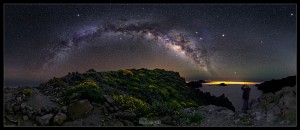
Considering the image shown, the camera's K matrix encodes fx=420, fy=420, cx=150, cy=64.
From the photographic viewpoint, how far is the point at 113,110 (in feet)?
56.2

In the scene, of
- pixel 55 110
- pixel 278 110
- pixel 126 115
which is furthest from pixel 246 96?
pixel 55 110

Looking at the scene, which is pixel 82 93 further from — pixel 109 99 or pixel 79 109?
pixel 109 99

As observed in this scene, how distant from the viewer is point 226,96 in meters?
18.7

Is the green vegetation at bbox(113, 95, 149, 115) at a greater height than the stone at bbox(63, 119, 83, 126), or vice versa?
the green vegetation at bbox(113, 95, 149, 115)

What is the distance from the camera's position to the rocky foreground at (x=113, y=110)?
16.6 metres

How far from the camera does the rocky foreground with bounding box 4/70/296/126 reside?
16.6 meters

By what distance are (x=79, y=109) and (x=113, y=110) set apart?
140 cm

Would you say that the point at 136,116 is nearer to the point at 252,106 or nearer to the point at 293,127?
the point at 252,106

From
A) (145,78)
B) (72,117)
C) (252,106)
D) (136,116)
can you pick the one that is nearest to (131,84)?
(145,78)

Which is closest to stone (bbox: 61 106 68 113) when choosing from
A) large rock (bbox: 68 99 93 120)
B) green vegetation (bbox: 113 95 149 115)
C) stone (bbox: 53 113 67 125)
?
large rock (bbox: 68 99 93 120)

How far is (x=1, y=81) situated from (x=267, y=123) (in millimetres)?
11188

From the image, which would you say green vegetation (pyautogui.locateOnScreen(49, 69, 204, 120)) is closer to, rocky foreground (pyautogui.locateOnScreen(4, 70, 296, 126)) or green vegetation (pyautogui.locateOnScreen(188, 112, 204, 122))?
rocky foreground (pyautogui.locateOnScreen(4, 70, 296, 126))

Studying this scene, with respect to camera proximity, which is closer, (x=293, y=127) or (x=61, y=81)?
(x=293, y=127)

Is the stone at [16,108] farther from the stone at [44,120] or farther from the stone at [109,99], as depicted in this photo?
the stone at [109,99]
